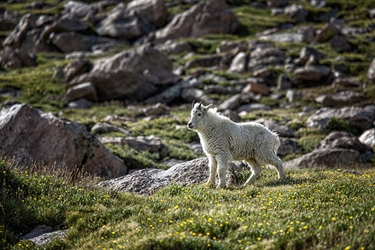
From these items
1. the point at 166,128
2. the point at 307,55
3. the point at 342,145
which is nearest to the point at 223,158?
the point at 342,145

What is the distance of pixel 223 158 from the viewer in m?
14.4

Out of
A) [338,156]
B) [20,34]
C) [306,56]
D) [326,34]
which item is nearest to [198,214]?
[338,156]

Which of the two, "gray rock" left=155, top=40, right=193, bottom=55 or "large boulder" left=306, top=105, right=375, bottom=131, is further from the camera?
"gray rock" left=155, top=40, right=193, bottom=55

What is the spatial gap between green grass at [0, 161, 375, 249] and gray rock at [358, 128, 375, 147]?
60.2 ft

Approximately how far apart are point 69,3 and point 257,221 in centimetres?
9505

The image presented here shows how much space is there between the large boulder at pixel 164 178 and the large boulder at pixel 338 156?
9852 millimetres

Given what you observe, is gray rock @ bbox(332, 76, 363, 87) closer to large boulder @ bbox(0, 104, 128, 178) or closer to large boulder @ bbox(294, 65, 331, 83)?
large boulder @ bbox(294, 65, 331, 83)

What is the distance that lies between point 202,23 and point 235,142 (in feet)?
220

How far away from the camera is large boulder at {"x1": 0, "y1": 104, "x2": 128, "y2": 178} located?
2034 centimetres

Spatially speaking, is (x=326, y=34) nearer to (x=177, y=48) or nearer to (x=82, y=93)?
(x=177, y=48)

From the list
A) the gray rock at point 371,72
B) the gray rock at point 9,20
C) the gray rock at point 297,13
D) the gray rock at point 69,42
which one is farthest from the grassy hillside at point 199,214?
the gray rock at point 9,20

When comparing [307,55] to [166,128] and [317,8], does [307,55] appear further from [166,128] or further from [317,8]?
[317,8]

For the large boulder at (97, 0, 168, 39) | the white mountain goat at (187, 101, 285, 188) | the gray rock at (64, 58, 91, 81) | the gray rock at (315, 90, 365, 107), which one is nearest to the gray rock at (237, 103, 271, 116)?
the gray rock at (315, 90, 365, 107)

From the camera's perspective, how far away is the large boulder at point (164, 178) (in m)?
15.3
